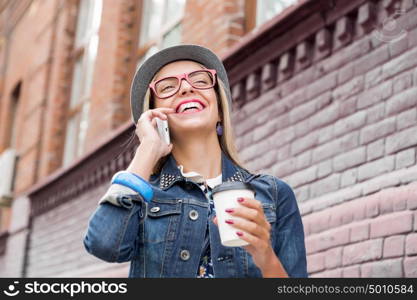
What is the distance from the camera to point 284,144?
16.6ft

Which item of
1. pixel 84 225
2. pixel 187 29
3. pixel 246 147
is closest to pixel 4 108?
pixel 84 225

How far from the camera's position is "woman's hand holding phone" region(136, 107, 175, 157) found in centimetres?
215

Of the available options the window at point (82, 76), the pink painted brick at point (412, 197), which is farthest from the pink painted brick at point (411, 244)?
the window at point (82, 76)

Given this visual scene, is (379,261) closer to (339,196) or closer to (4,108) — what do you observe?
(339,196)

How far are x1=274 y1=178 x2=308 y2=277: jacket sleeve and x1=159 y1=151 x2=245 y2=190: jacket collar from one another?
0.44 feet

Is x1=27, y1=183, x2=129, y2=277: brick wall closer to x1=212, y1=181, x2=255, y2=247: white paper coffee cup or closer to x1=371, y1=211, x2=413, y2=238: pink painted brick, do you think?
x1=371, y1=211, x2=413, y2=238: pink painted brick

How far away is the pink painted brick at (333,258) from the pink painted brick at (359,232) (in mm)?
134

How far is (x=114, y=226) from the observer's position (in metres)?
1.99

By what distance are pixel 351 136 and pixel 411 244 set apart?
92 cm

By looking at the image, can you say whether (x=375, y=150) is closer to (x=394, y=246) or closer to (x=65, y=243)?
(x=394, y=246)

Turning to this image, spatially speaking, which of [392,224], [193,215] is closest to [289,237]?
[193,215]

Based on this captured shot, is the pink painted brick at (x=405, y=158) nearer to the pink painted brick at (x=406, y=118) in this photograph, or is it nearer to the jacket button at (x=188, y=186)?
the pink painted brick at (x=406, y=118)

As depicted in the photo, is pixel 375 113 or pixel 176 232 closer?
Result: pixel 176 232

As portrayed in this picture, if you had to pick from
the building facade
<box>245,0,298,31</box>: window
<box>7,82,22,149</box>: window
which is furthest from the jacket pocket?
<box>7,82,22,149</box>: window
